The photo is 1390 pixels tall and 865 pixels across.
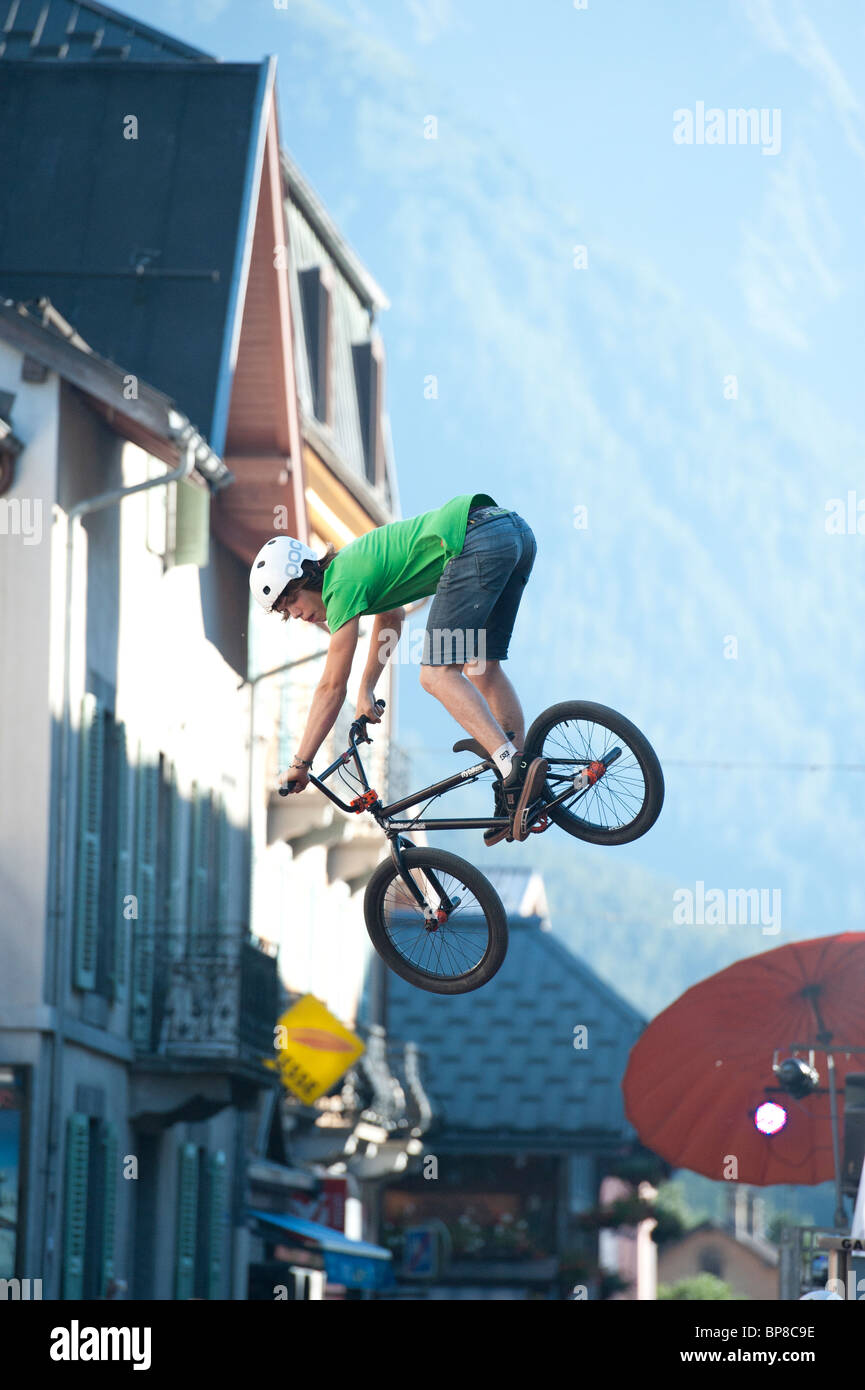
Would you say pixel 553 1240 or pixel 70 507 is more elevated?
pixel 70 507

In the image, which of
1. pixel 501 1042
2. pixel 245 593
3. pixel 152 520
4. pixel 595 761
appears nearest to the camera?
pixel 595 761

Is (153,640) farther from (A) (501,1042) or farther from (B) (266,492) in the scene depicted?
(A) (501,1042)

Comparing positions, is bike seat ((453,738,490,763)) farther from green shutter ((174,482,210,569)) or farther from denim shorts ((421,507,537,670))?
green shutter ((174,482,210,569))

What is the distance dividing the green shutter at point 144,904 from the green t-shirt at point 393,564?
13040mm

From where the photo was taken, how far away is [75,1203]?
822 inches

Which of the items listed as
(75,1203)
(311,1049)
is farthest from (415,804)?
(311,1049)

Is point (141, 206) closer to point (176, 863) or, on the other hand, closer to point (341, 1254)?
point (176, 863)

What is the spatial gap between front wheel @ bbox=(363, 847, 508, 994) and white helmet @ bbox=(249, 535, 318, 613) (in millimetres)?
1308

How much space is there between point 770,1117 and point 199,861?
1047 centimetres

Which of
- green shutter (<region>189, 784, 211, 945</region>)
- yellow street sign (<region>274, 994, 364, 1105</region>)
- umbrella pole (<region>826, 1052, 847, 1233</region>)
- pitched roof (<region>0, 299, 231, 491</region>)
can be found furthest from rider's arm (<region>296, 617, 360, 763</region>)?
yellow street sign (<region>274, 994, 364, 1105</region>)

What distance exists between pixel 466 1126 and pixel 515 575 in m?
31.1

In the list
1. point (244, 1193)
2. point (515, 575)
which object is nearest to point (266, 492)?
point (244, 1193)
